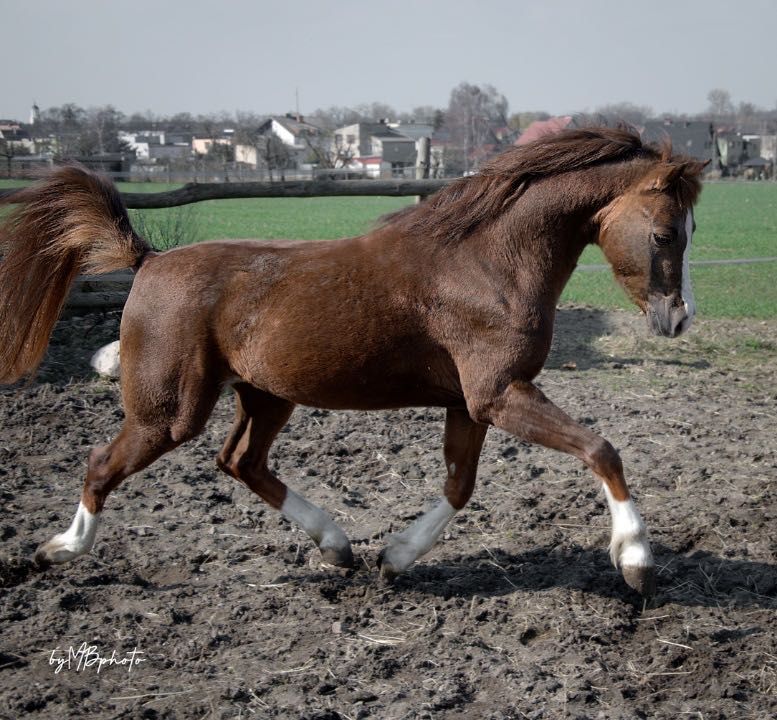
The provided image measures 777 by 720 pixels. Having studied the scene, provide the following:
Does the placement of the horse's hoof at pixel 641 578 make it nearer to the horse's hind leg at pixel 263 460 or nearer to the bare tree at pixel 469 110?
the horse's hind leg at pixel 263 460

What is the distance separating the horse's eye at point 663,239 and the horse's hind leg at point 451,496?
123cm

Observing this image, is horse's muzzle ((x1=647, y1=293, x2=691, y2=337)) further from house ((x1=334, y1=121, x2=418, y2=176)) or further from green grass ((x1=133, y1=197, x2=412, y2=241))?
house ((x1=334, y1=121, x2=418, y2=176))

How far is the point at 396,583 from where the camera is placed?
14.2ft

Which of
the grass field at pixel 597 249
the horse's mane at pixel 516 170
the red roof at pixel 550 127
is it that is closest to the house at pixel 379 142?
the grass field at pixel 597 249

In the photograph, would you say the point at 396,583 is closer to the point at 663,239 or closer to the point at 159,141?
the point at 663,239

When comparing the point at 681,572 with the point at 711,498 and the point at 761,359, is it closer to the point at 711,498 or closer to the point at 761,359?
the point at 711,498

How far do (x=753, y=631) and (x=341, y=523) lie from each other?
7.51 ft

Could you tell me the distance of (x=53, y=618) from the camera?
3850 mm

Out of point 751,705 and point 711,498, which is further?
point 711,498

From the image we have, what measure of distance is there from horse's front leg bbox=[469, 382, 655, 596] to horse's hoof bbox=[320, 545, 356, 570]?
1.14m

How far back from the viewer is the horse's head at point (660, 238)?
3725 millimetres

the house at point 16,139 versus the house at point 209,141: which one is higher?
the house at point 16,139

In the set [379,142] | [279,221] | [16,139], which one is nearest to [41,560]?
[279,221]

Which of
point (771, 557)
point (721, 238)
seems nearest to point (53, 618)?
point (771, 557)
